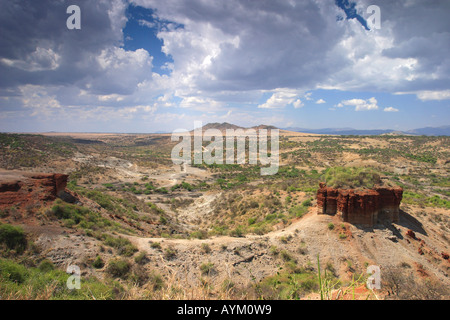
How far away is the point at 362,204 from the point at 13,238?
1763 centimetres

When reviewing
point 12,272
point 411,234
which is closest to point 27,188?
point 12,272

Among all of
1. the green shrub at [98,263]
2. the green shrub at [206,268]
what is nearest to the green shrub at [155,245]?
the green shrub at [98,263]

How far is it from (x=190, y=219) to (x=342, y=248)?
52.0 feet

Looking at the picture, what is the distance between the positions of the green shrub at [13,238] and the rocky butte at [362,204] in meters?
15.9

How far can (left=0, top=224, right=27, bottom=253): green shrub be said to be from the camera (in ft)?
30.3

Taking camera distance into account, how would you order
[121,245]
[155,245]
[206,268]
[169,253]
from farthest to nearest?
1. [155,245]
2. [169,253]
3. [121,245]
4. [206,268]

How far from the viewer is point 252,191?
27.8 meters

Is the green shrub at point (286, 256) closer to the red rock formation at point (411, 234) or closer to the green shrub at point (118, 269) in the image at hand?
the red rock formation at point (411, 234)

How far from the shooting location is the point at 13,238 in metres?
9.45

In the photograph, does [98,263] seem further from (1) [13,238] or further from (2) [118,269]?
(1) [13,238]

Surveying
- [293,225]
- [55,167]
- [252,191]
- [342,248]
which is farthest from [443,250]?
[55,167]

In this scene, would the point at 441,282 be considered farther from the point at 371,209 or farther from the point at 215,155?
the point at 215,155

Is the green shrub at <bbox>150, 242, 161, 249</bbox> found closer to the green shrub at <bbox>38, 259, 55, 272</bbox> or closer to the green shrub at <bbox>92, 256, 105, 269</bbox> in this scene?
the green shrub at <bbox>92, 256, 105, 269</bbox>

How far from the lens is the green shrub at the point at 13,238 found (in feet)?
30.3
